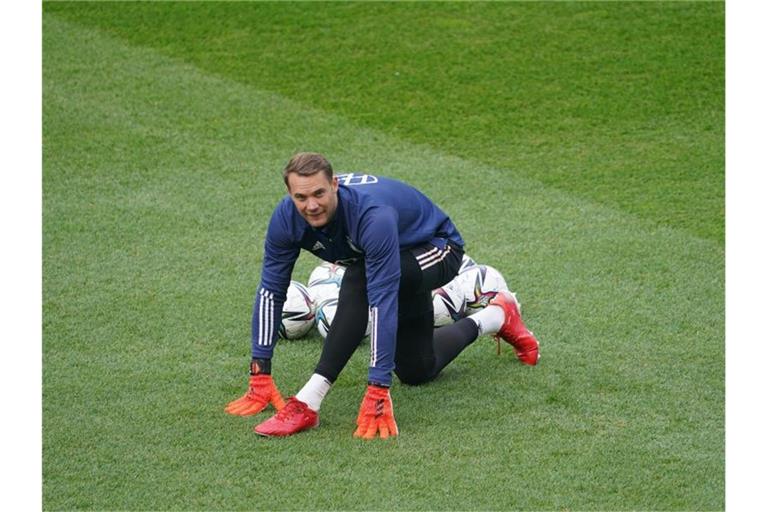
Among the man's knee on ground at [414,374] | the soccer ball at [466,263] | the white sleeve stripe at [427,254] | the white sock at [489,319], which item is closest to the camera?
the white sleeve stripe at [427,254]

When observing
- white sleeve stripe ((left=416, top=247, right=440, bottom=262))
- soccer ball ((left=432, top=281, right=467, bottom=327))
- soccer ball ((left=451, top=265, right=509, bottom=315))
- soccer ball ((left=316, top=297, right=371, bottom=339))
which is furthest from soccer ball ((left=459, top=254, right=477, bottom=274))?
white sleeve stripe ((left=416, top=247, right=440, bottom=262))

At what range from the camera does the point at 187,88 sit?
1016 cm

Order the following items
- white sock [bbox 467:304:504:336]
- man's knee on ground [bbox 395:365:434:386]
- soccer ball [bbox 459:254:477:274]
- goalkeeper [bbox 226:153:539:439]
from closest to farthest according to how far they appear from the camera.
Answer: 1. goalkeeper [bbox 226:153:539:439]
2. man's knee on ground [bbox 395:365:434:386]
3. white sock [bbox 467:304:504:336]
4. soccer ball [bbox 459:254:477:274]

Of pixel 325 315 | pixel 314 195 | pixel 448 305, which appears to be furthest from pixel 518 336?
pixel 314 195

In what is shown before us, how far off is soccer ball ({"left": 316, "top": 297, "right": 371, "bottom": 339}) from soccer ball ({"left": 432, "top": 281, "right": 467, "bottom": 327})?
0.40m

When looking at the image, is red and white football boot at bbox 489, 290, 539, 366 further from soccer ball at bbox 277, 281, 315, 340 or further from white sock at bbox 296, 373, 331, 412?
white sock at bbox 296, 373, 331, 412

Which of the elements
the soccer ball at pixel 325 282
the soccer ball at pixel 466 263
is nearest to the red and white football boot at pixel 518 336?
the soccer ball at pixel 466 263

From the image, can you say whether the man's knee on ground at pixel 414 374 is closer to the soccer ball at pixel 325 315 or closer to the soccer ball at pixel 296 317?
the soccer ball at pixel 325 315

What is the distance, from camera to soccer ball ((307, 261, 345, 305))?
20.9 feet

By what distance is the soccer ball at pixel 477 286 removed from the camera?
253 inches

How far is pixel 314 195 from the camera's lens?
4.90m

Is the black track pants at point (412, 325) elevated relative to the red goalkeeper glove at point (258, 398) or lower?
elevated

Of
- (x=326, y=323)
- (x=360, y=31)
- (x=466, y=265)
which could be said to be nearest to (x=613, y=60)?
(x=360, y=31)

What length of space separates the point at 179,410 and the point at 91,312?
1.37 m
